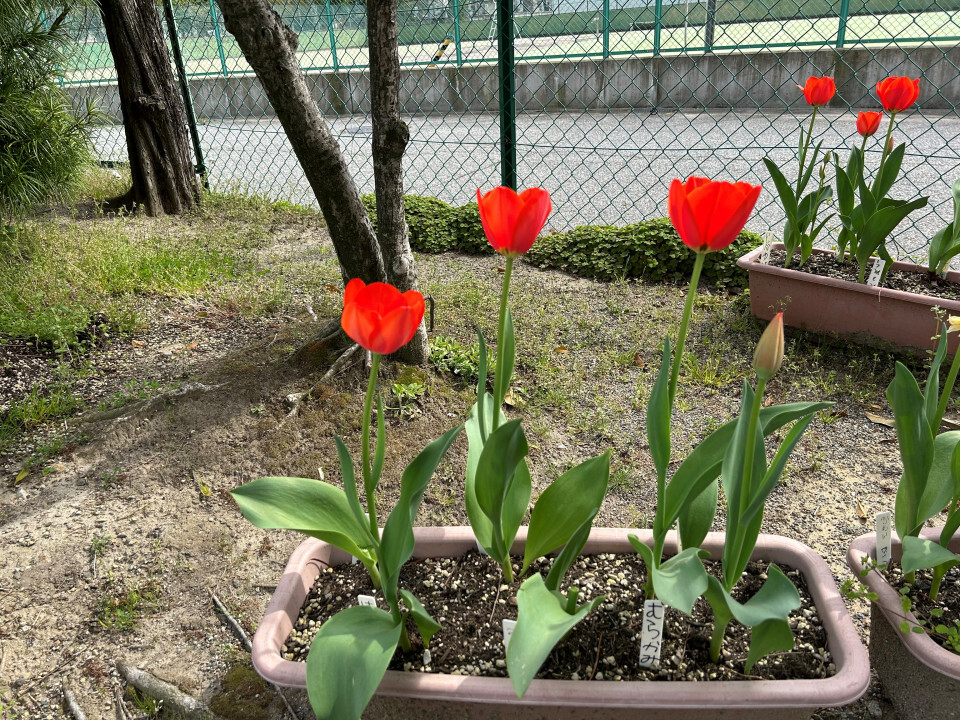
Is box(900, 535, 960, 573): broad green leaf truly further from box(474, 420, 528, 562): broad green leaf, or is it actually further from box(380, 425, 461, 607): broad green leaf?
box(380, 425, 461, 607): broad green leaf

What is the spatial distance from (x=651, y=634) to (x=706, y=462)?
299 mm

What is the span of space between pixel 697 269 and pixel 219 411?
197 cm

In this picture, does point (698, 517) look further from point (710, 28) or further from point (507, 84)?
point (710, 28)

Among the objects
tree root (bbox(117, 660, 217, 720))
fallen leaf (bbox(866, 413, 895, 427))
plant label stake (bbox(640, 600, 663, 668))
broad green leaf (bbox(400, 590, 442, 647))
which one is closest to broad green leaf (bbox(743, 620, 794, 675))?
plant label stake (bbox(640, 600, 663, 668))

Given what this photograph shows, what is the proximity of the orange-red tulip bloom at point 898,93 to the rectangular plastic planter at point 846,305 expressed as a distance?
2.03 ft

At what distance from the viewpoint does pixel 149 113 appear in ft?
14.8

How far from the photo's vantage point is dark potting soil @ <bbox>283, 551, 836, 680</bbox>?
1.26 meters

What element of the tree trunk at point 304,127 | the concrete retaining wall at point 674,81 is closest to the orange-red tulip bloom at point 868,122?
the tree trunk at point 304,127

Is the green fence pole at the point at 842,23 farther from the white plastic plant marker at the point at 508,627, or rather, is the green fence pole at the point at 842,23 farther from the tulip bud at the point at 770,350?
the white plastic plant marker at the point at 508,627

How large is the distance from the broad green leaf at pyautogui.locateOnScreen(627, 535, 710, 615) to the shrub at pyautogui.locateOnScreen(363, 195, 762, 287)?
249 centimetres

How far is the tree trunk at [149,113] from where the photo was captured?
4.33m

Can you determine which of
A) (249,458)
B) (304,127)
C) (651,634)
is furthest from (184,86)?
(651,634)

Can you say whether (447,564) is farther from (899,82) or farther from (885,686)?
(899,82)

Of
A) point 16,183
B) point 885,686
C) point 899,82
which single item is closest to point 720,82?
point 899,82
